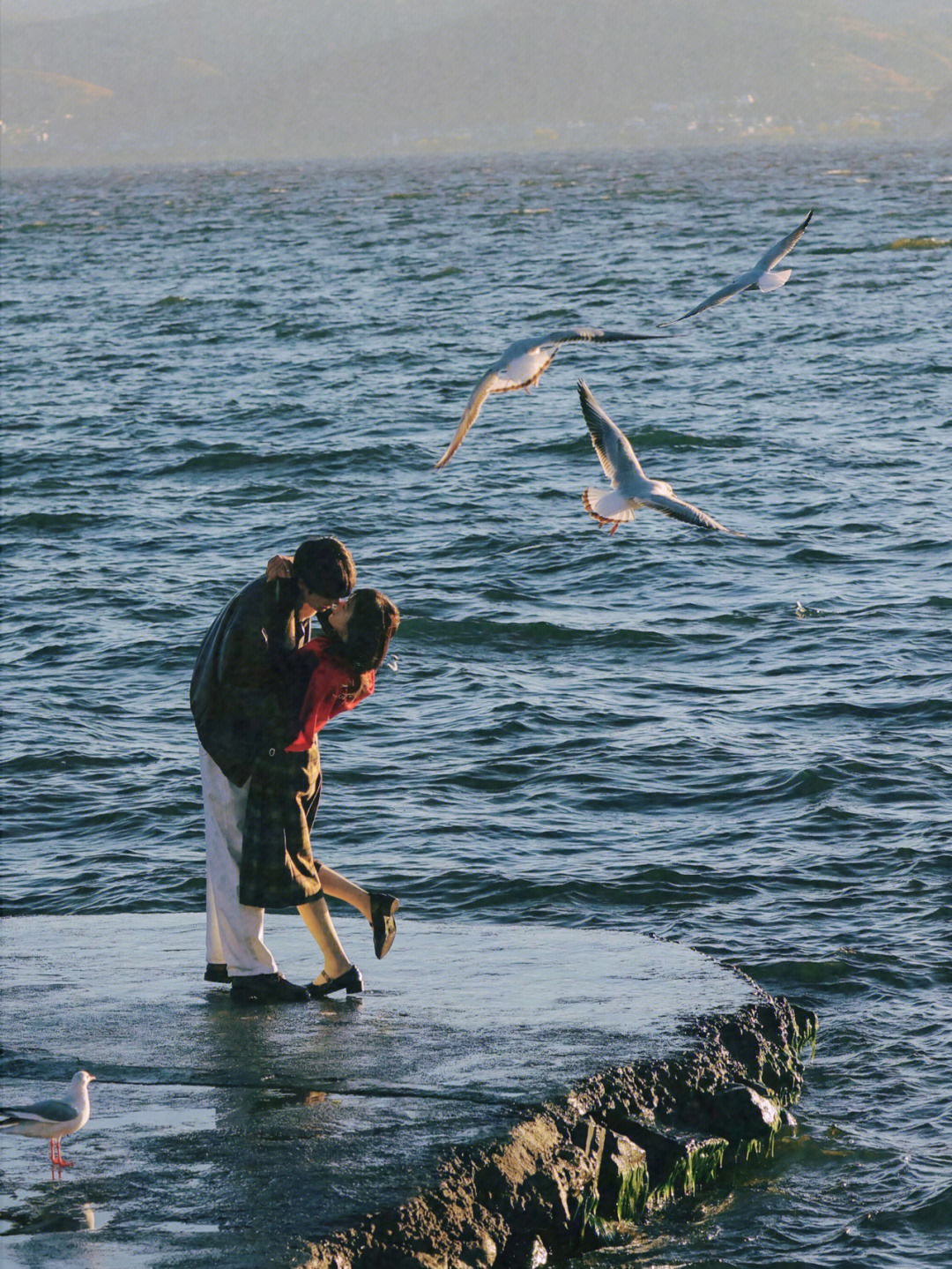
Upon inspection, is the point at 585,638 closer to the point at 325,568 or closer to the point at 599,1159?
the point at 325,568

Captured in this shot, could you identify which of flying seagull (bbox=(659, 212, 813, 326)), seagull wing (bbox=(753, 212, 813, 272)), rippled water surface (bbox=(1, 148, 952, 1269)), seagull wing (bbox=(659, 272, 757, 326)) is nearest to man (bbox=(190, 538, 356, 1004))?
rippled water surface (bbox=(1, 148, 952, 1269))

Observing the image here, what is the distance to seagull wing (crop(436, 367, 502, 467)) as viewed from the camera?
253 inches

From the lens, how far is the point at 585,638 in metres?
14.4

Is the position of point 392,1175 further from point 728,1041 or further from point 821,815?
point 821,815

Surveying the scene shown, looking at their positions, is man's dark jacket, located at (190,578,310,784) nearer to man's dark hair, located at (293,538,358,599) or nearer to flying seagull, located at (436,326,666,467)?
man's dark hair, located at (293,538,358,599)

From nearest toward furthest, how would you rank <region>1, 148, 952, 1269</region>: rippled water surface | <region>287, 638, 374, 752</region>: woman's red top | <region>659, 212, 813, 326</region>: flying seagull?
<region>287, 638, 374, 752</region>: woman's red top → <region>659, 212, 813, 326</region>: flying seagull → <region>1, 148, 952, 1269</region>: rippled water surface

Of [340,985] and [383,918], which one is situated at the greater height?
[383,918]

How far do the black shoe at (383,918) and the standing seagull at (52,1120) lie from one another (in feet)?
5.25

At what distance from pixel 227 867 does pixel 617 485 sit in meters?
2.17

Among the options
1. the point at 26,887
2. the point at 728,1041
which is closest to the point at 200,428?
the point at 26,887


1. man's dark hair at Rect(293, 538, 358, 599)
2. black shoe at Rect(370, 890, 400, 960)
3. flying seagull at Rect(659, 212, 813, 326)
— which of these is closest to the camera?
man's dark hair at Rect(293, 538, 358, 599)

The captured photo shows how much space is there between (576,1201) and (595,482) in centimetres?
1437

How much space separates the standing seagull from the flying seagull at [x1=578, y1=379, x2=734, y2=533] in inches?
114

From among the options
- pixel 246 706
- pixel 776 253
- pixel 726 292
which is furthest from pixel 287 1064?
pixel 776 253
